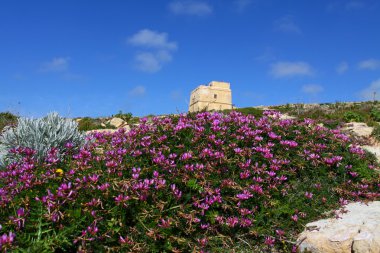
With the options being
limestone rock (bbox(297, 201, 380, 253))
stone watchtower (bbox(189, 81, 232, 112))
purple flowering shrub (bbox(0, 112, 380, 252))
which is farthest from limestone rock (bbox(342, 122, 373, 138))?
stone watchtower (bbox(189, 81, 232, 112))

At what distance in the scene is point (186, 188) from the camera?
5.37 meters

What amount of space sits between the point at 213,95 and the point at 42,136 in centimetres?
5517

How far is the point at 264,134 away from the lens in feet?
24.6

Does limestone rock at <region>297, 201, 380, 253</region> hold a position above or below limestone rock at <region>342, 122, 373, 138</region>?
below

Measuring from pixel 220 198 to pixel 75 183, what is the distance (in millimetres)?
2035

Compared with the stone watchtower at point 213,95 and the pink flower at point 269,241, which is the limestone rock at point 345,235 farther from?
the stone watchtower at point 213,95

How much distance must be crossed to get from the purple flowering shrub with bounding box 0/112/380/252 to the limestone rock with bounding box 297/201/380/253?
0.84 ft

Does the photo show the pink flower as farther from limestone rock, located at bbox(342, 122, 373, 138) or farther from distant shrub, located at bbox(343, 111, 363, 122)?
distant shrub, located at bbox(343, 111, 363, 122)

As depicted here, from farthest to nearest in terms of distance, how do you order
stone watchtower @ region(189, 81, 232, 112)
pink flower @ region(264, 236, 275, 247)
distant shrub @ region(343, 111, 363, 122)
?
1. stone watchtower @ region(189, 81, 232, 112)
2. distant shrub @ region(343, 111, 363, 122)
3. pink flower @ region(264, 236, 275, 247)

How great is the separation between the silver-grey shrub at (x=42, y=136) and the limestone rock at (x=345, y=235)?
4.59 m

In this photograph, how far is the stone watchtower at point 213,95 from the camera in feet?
198

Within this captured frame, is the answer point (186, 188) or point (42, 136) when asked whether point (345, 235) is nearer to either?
point (186, 188)

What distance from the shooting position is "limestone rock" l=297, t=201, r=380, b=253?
4714 mm

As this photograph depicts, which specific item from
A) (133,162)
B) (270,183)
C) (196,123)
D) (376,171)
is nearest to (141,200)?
(133,162)
